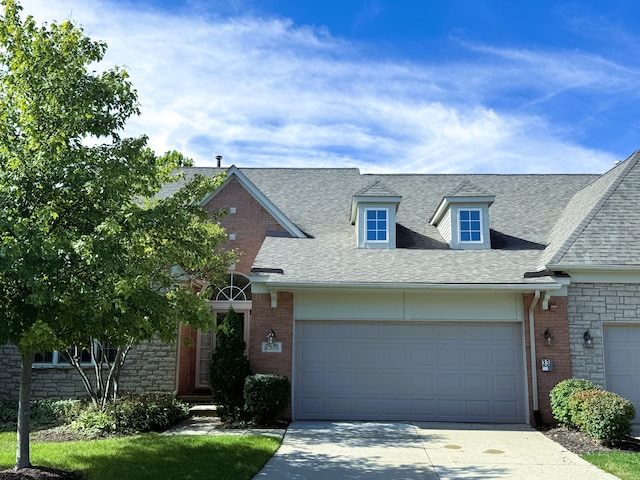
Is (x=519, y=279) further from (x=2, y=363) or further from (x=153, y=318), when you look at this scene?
(x=2, y=363)

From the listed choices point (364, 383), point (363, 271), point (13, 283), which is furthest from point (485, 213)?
point (13, 283)

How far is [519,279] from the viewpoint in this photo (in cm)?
1360

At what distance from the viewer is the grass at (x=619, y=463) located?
905cm

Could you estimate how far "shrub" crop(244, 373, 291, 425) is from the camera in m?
12.6

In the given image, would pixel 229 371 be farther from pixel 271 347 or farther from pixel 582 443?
pixel 582 443

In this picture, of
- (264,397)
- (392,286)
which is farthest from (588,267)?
(264,397)

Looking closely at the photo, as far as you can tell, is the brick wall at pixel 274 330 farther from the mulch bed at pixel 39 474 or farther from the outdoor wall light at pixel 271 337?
the mulch bed at pixel 39 474

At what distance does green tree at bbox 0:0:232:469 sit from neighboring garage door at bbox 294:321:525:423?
5024mm

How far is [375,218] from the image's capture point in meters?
16.6

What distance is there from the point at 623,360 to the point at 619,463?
173 inches

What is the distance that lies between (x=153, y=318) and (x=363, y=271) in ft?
21.3

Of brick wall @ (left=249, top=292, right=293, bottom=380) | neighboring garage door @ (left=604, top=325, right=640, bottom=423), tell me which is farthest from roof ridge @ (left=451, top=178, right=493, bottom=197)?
brick wall @ (left=249, top=292, right=293, bottom=380)

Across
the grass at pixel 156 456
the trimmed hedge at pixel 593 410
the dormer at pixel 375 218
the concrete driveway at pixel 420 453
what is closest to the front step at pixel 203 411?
the concrete driveway at pixel 420 453

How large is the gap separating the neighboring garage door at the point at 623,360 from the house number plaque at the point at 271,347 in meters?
7.43
